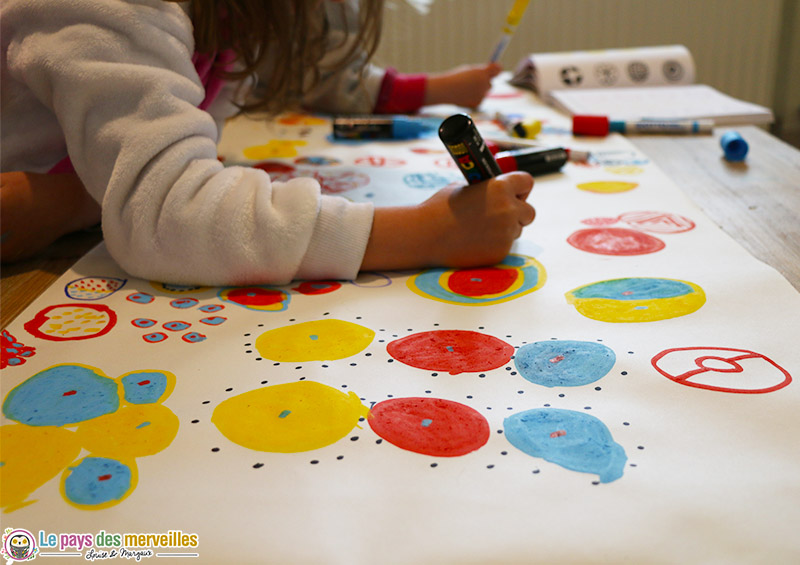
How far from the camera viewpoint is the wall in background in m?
1.86

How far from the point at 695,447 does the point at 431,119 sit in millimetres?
786

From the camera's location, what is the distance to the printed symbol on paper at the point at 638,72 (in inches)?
46.0

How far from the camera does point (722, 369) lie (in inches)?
15.5

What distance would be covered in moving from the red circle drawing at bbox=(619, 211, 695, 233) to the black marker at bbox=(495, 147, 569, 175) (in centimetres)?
14

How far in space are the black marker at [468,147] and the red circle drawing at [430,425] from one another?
25 centimetres

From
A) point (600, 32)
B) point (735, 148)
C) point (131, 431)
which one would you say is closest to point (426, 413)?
point (131, 431)

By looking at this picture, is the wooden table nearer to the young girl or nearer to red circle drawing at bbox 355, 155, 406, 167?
the young girl

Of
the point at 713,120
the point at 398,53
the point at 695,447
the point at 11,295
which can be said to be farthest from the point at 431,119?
the point at 398,53

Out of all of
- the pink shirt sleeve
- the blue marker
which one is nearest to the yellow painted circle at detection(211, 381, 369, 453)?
the blue marker

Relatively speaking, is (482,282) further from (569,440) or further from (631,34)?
(631,34)

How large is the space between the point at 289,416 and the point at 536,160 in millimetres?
490

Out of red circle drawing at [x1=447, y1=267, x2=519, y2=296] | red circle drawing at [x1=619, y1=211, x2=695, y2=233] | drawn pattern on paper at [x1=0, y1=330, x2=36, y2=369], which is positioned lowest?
red circle drawing at [x1=447, y1=267, x2=519, y2=296]

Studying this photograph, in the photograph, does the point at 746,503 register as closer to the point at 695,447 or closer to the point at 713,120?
the point at 695,447

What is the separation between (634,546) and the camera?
0.27m
